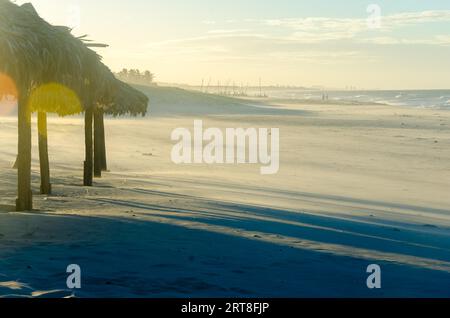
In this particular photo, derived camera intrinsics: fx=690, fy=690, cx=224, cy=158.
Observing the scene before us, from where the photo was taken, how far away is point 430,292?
6.93 m

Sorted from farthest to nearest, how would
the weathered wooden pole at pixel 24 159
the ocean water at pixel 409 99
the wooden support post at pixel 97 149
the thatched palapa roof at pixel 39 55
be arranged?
the ocean water at pixel 409 99 < the wooden support post at pixel 97 149 < the weathered wooden pole at pixel 24 159 < the thatched palapa roof at pixel 39 55

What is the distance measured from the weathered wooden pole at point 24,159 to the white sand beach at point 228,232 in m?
0.34

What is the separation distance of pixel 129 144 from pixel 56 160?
8.53 m

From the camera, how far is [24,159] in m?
11.0

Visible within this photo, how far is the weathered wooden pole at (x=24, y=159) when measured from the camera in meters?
10.9

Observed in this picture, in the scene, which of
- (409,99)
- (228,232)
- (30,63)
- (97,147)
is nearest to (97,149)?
(97,147)

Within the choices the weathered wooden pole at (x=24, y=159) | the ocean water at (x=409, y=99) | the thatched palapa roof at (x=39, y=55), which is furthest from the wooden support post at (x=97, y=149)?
the ocean water at (x=409, y=99)

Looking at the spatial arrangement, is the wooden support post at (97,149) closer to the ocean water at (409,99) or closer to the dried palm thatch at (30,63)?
the dried palm thatch at (30,63)

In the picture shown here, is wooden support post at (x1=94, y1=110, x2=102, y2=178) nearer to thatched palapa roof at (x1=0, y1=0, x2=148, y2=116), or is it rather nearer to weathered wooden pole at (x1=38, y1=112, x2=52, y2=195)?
weathered wooden pole at (x1=38, y1=112, x2=52, y2=195)

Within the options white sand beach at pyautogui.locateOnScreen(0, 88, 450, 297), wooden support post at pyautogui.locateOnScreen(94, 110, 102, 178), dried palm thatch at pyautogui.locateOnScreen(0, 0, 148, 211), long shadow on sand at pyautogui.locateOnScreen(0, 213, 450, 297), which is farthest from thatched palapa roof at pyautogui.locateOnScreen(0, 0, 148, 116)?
wooden support post at pyautogui.locateOnScreen(94, 110, 102, 178)

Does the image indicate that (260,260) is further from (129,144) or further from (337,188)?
(129,144)
